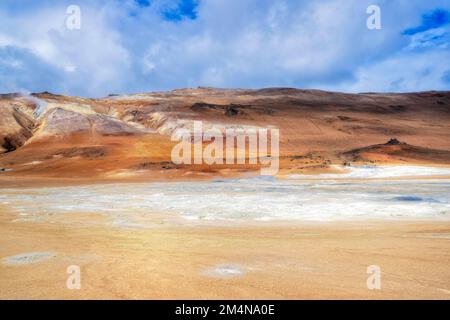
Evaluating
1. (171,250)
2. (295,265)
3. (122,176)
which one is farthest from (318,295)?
(122,176)

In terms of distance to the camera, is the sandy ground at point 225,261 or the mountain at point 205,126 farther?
the mountain at point 205,126

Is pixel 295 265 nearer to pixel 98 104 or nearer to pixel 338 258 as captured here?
pixel 338 258

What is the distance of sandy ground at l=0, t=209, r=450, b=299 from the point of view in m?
4.50

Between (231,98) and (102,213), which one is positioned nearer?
(102,213)

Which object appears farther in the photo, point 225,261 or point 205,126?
point 205,126

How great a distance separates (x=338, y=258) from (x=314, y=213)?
5378mm

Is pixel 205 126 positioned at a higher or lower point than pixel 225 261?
higher

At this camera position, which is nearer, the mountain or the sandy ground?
the sandy ground

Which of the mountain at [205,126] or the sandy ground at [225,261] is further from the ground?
the mountain at [205,126]

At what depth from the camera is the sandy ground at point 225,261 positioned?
450 centimetres

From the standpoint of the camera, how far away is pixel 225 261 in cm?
581

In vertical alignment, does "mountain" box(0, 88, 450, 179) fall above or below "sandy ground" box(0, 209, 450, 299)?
above

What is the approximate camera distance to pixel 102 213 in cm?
1132
